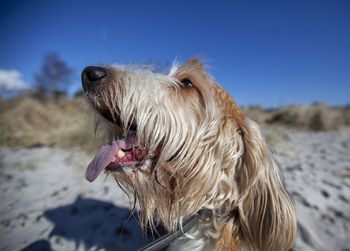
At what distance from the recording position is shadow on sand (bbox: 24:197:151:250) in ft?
7.11

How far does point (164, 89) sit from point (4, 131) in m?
8.69

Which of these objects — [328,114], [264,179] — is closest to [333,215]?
[264,179]

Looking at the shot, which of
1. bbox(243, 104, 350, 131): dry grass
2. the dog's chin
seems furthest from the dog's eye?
bbox(243, 104, 350, 131): dry grass

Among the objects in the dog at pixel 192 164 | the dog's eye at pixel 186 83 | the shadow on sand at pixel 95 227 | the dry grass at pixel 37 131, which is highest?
the dry grass at pixel 37 131

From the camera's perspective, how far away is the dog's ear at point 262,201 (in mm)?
1430

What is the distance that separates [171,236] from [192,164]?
66 cm

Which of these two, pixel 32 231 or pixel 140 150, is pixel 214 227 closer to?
pixel 140 150

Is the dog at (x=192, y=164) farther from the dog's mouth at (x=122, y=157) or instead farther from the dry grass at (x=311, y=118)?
the dry grass at (x=311, y=118)

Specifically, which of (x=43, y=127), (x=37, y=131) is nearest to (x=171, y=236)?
(x=37, y=131)

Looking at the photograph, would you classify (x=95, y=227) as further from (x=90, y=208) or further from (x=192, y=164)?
(x=192, y=164)

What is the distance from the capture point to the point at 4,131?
23.3 feet

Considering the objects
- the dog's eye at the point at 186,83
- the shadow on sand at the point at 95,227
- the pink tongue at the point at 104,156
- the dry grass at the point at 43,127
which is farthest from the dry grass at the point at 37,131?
the dog's eye at the point at 186,83

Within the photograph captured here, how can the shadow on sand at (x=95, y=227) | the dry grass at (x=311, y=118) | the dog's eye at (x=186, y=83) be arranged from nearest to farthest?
the dog's eye at (x=186, y=83)
the shadow on sand at (x=95, y=227)
the dry grass at (x=311, y=118)

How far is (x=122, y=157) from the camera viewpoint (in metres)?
1.50
